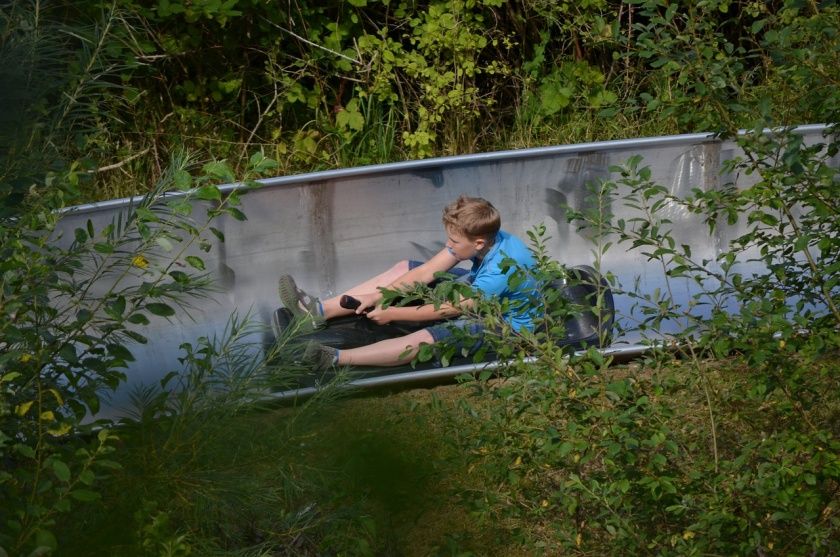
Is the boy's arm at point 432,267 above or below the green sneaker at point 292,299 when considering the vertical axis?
above

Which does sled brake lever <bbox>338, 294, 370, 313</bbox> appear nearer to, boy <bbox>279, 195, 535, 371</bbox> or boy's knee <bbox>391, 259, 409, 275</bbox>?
boy <bbox>279, 195, 535, 371</bbox>

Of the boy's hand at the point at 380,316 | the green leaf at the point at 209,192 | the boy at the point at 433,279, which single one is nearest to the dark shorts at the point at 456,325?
the boy at the point at 433,279

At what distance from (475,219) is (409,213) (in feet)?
2.70

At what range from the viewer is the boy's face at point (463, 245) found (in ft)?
15.0

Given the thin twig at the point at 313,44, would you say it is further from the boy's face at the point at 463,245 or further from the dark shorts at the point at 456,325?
the boy's face at the point at 463,245

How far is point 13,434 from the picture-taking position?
5.21ft

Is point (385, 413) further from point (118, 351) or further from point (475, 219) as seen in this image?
point (118, 351)

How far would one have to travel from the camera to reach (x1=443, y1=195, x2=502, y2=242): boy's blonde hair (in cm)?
450

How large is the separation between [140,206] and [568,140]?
15.8 ft

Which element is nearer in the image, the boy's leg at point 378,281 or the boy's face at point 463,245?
Result: the boy's face at point 463,245

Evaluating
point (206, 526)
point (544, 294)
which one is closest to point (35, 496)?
point (206, 526)

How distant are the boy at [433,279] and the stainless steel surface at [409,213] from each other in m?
0.25

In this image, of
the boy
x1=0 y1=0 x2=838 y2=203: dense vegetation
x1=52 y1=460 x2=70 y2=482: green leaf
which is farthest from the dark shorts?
x1=0 y1=0 x2=838 y2=203: dense vegetation

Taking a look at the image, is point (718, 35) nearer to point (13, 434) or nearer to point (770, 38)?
point (770, 38)
